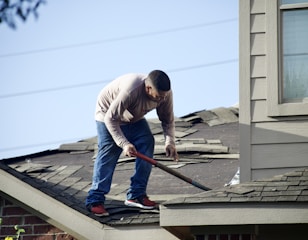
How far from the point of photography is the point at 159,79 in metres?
10.1

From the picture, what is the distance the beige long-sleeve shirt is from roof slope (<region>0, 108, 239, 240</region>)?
80 centimetres

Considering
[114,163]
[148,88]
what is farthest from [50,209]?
[148,88]

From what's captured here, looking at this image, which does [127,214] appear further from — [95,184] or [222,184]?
[222,184]

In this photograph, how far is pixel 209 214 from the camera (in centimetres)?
896

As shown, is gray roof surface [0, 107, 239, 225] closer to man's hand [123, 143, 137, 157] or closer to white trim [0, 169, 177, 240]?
white trim [0, 169, 177, 240]

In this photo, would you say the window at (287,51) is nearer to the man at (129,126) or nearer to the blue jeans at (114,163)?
the man at (129,126)

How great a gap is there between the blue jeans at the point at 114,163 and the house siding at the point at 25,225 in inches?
19.7

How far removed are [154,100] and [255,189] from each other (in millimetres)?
1801

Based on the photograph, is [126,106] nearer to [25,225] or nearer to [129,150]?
[129,150]

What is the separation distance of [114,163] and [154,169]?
1.87 meters

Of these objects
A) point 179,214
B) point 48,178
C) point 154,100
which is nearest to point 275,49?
point 154,100

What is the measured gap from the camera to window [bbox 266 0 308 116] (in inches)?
384

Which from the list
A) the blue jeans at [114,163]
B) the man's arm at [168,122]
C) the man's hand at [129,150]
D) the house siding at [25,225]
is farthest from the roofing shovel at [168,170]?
the house siding at [25,225]

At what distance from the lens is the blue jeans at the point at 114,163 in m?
10.3
